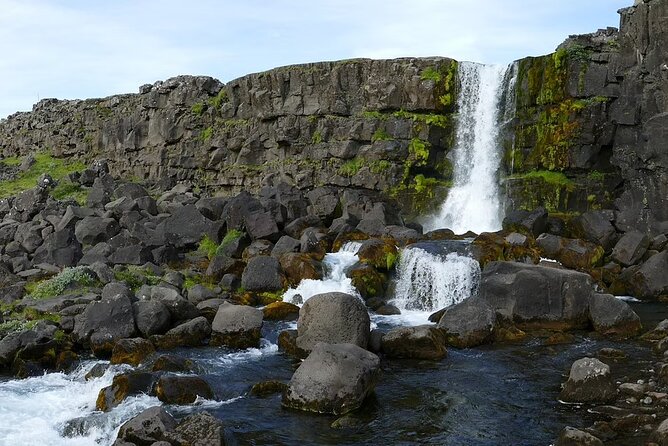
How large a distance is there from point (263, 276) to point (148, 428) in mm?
14954

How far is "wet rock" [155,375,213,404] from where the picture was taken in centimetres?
1591

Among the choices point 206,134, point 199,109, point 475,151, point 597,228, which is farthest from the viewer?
point 199,109

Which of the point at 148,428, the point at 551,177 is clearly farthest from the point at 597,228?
the point at 148,428

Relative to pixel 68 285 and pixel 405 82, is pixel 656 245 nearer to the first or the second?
pixel 405 82

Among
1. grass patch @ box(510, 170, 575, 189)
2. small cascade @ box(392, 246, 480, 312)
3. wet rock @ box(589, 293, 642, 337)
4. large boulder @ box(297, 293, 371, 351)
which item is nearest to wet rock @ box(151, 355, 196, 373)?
large boulder @ box(297, 293, 371, 351)

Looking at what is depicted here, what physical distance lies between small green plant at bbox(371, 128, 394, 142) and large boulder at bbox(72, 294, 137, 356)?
22.2m

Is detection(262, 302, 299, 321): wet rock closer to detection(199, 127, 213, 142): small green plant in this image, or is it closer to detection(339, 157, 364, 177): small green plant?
detection(339, 157, 364, 177): small green plant

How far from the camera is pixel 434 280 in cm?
2736

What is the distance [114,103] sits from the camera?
57000 mm

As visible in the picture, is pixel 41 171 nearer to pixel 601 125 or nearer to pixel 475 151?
pixel 475 151

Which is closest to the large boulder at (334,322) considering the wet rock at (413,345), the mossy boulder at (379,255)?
the wet rock at (413,345)

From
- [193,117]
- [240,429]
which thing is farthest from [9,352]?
[193,117]

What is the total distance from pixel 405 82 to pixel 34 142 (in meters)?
39.4

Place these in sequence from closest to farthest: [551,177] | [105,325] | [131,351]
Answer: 1. [131,351]
2. [105,325]
3. [551,177]
